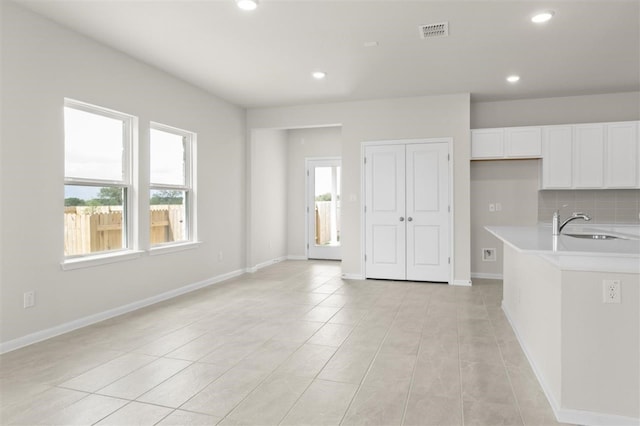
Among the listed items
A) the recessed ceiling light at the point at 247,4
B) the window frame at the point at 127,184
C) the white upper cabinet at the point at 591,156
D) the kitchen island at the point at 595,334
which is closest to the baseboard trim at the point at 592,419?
the kitchen island at the point at 595,334

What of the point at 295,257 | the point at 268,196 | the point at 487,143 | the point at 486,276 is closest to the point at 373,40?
the point at 487,143

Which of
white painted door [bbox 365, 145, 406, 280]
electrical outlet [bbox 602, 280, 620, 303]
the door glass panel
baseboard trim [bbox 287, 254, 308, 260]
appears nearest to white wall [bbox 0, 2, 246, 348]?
white painted door [bbox 365, 145, 406, 280]

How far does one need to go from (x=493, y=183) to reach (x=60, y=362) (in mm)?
5834

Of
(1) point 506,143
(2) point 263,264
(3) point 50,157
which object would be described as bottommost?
(2) point 263,264

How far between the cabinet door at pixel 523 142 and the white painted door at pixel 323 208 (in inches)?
131

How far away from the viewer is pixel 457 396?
241cm

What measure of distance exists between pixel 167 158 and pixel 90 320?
213cm

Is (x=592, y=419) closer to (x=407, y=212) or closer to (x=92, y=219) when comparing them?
(x=407, y=212)

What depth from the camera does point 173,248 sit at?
4980 mm

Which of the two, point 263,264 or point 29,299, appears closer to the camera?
point 29,299

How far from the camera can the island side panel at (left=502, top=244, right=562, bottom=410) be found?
2252 mm

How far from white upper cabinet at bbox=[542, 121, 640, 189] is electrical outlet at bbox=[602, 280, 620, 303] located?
399cm

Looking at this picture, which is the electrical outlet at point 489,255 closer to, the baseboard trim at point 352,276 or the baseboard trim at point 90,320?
the baseboard trim at point 352,276

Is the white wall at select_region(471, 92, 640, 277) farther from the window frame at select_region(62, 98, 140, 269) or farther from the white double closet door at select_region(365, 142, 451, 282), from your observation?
the window frame at select_region(62, 98, 140, 269)
